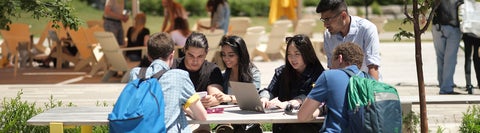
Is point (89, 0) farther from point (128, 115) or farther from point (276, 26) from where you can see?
point (128, 115)

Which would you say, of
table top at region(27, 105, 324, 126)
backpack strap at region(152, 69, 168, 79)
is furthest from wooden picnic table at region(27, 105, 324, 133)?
backpack strap at region(152, 69, 168, 79)

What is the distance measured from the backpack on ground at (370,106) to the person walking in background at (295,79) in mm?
775

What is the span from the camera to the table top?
6707 mm

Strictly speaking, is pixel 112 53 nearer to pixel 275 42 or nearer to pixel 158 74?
pixel 275 42

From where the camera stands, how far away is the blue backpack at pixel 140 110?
21.1 feet

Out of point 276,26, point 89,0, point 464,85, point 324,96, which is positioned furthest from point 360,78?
point 89,0

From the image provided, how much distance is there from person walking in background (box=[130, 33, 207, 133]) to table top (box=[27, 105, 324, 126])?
4.4 inches

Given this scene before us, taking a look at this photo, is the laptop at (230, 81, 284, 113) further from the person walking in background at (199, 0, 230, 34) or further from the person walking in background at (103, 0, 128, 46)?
the person walking in background at (199, 0, 230, 34)

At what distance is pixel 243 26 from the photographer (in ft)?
62.3

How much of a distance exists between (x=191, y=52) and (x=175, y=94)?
0.95 meters

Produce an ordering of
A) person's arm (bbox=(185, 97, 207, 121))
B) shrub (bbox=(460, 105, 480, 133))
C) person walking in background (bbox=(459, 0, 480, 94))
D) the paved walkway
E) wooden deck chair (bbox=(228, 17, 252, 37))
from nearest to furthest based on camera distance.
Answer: person's arm (bbox=(185, 97, 207, 121)) < shrub (bbox=(460, 105, 480, 133)) < the paved walkway < person walking in background (bbox=(459, 0, 480, 94)) < wooden deck chair (bbox=(228, 17, 252, 37))

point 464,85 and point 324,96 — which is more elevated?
point 324,96

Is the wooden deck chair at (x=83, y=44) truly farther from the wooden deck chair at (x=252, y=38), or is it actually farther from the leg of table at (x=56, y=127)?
the leg of table at (x=56, y=127)

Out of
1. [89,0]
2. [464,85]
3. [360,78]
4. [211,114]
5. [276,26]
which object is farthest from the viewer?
[89,0]
